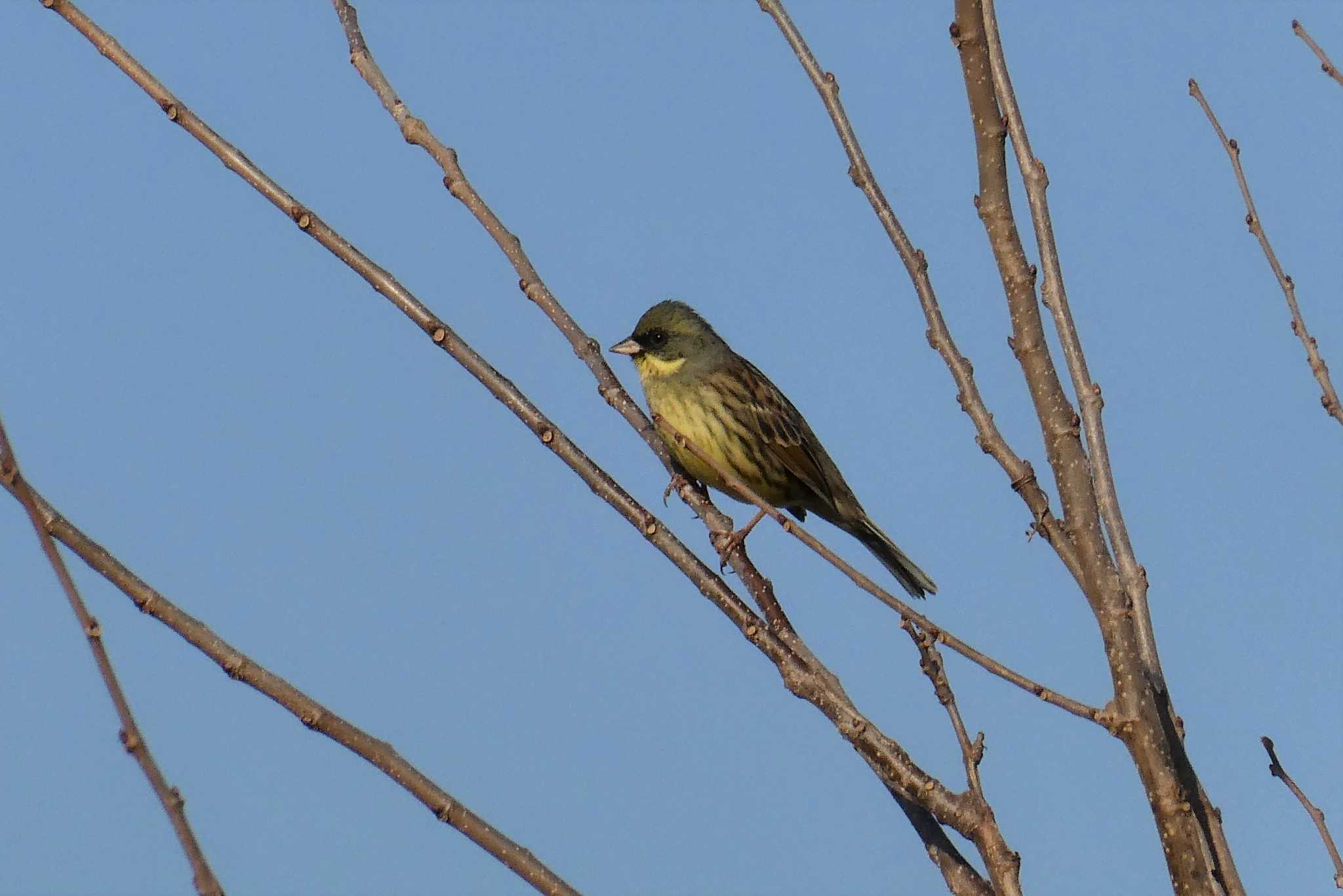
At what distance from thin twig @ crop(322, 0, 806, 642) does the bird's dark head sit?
3316mm

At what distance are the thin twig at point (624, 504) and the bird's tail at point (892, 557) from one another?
4.65 m

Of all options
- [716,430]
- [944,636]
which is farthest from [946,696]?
[716,430]

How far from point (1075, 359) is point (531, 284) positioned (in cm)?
171

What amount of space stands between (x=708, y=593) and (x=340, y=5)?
6.75 ft

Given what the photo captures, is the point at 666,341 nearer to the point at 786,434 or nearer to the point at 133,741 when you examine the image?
the point at 786,434

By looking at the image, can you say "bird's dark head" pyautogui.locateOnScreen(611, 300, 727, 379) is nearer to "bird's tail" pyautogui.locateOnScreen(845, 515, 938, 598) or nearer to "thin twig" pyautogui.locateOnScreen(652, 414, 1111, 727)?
"bird's tail" pyautogui.locateOnScreen(845, 515, 938, 598)

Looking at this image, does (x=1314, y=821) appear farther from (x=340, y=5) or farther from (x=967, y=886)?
(x=340, y=5)

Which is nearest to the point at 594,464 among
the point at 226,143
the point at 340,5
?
the point at 226,143

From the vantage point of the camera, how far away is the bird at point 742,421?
328 inches

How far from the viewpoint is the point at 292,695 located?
312 cm

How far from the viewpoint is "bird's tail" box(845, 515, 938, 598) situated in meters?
8.90

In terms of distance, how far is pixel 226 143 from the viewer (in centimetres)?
418

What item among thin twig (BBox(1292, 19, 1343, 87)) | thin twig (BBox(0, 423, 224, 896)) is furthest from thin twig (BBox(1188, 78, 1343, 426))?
thin twig (BBox(0, 423, 224, 896))

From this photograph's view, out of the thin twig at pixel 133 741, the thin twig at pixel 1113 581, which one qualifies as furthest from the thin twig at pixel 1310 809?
the thin twig at pixel 133 741
